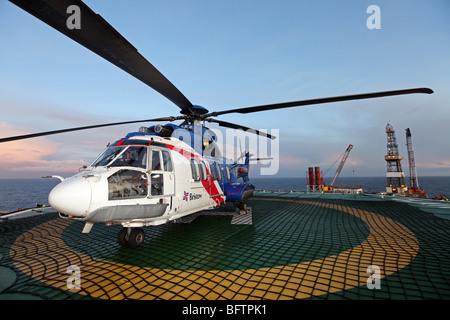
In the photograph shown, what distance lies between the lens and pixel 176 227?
7.98m

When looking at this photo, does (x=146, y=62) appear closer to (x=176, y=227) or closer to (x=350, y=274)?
(x=176, y=227)

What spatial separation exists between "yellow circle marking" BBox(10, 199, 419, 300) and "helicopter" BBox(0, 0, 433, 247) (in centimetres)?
108

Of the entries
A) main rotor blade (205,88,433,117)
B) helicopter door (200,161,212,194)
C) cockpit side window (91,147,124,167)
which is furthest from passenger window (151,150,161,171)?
main rotor blade (205,88,433,117)

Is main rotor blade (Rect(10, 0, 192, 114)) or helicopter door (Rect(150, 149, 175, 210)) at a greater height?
main rotor blade (Rect(10, 0, 192, 114))

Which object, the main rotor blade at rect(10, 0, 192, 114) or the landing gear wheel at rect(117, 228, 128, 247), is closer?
the main rotor blade at rect(10, 0, 192, 114)

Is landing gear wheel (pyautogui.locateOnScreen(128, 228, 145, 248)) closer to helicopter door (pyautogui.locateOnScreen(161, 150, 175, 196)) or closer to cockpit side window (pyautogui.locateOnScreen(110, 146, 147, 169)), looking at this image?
helicopter door (pyautogui.locateOnScreen(161, 150, 175, 196))

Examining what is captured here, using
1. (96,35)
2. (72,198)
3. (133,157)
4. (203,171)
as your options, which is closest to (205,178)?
(203,171)

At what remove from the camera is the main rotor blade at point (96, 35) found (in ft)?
10.8

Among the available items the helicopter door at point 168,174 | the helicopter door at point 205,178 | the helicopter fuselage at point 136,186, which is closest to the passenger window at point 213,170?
the helicopter door at point 205,178

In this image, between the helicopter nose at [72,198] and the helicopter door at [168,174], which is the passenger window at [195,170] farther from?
the helicopter nose at [72,198]

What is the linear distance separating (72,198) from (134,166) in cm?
159

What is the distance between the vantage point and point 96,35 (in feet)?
13.1

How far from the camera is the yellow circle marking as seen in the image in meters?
3.42

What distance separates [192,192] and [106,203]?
313 centimetres
